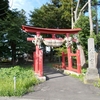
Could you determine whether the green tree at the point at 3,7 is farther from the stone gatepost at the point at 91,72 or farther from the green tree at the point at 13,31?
the stone gatepost at the point at 91,72

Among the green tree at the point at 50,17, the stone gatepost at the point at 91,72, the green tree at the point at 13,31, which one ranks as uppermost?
the green tree at the point at 50,17

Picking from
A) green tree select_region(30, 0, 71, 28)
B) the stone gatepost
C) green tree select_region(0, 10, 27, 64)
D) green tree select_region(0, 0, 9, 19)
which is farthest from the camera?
green tree select_region(30, 0, 71, 28)

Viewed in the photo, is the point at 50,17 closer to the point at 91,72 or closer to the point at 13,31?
the point at 13,31

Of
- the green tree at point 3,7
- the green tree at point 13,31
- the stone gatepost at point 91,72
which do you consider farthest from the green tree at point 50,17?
the stone gatepost at point 91,72

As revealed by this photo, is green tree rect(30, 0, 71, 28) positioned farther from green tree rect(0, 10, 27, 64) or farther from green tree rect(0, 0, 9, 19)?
green tree rect(0, 0, 9, 19)

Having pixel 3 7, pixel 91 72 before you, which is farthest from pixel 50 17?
pixel 91 72

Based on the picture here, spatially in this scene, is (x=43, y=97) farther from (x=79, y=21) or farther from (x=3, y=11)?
(x=3, y=11)

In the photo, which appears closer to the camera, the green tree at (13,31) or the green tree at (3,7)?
the green tree at (13,31)

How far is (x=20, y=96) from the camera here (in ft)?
26.0

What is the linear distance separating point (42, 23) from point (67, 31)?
14814 mm

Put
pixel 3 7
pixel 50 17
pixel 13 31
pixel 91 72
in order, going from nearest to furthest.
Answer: pixel 91 72, pixel 13 31, pixel 3 7, pixel 50 17

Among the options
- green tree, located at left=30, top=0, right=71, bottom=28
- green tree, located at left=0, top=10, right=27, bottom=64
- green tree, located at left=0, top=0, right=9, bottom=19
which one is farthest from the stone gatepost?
green tree, located at left=30, top=0, right=71, bottom=28

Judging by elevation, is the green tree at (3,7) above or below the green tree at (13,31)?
above

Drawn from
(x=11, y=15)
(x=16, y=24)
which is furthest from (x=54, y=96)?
(x=11, y=15)
